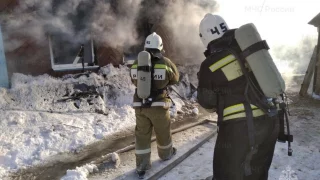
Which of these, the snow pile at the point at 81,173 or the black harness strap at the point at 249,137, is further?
the snow pile at the point at 81,173

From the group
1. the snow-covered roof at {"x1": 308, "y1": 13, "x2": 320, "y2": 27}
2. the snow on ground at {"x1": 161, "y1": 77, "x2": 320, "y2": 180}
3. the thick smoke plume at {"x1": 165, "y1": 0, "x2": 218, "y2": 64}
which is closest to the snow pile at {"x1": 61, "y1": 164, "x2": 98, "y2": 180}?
the snow on ground at {"x1": 161, "y1": 77, "x2": 320, "y2": 180}

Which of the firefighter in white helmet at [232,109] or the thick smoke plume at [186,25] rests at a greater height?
the thick smoke plume at [186,25]

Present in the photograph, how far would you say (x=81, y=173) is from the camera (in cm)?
428

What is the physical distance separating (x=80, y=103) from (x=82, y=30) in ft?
6.55

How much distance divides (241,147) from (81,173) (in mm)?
2569

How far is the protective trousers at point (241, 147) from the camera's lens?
2771 millimetres

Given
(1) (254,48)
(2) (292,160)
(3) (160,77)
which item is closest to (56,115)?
(3) (160,77)

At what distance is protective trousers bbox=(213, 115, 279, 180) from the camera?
2.77 meters

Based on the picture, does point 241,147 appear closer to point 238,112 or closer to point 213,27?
point 238,112

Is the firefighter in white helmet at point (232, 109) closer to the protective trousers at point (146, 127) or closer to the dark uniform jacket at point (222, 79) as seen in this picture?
the dark uniform jacket at point (222, 79)

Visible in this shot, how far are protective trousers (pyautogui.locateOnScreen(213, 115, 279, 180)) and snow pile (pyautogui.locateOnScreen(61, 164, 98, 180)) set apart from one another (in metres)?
2.19

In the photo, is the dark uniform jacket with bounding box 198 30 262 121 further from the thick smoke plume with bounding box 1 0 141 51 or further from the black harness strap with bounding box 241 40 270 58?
the thick smoke plume with bounding box 1 0 141 51

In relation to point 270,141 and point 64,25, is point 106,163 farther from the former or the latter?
point 64,25

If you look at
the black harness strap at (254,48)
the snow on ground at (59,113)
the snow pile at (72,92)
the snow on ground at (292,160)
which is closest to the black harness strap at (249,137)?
the black harness strap at (254,48)
